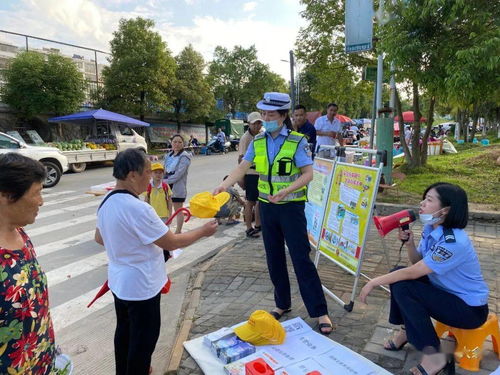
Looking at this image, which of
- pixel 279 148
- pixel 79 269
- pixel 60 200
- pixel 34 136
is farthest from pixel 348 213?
pixel 34 136

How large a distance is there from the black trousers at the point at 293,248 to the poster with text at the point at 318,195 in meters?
1.09

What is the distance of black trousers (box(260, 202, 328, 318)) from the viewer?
3.15m

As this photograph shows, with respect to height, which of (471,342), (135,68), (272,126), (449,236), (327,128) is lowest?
(471,342)

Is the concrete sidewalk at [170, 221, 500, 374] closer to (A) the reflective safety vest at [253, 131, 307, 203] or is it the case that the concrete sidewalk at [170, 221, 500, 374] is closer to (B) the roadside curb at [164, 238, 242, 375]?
(B) the roadside curb at [164, 238, 242, 375]

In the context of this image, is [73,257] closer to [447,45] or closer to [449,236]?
[449,236]

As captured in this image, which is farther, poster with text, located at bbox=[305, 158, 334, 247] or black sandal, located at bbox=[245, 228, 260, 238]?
black sandal, located at bbox=[245, 228, 260, 238]

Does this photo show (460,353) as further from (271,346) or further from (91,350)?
(91,350)

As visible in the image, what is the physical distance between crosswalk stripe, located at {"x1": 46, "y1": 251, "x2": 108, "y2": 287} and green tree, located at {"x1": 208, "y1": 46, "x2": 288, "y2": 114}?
36.2 metres

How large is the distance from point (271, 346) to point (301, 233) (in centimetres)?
92

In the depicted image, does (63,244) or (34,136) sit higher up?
(34,136)

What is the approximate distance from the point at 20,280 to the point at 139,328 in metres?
0.99

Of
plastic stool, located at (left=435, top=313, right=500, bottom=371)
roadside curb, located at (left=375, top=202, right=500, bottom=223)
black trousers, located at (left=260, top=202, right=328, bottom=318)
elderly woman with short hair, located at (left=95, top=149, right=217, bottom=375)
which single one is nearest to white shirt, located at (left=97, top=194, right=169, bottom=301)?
elderly woman with short hair, located at (left=95, top=149, right=217, bottom=375)

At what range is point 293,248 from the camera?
3172mm

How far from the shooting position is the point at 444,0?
5.16 metres
